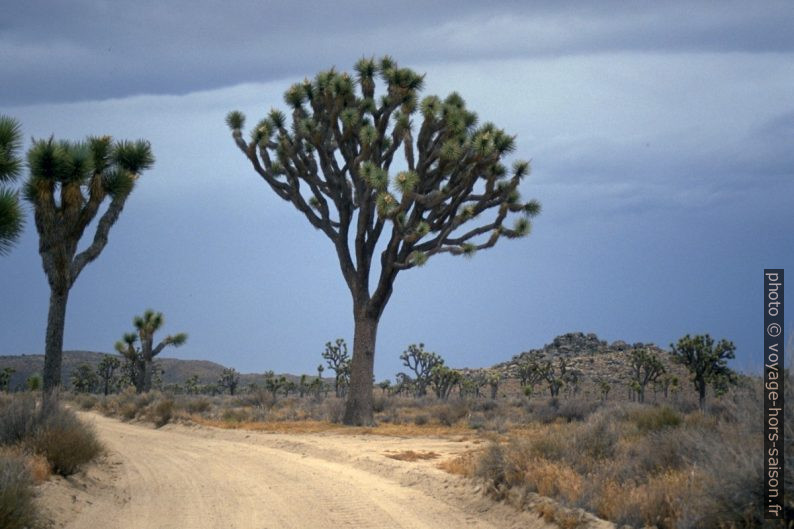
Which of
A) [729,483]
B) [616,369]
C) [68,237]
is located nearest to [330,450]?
[68,237]

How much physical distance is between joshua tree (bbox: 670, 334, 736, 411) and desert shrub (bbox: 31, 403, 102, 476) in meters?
29.6

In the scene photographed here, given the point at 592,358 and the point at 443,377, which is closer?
the point at 443,377

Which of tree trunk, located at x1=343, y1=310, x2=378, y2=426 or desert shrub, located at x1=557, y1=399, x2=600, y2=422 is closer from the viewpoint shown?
tree trunk, located at x1=343, y1=310, x2=378, y2=426

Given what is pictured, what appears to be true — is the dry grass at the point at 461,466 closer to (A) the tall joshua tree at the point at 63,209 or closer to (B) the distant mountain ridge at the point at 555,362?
(A) the tall joshua tree at the point at 63,209

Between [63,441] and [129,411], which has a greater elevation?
[63,441]

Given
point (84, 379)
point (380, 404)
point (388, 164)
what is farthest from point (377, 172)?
point (84, 379)

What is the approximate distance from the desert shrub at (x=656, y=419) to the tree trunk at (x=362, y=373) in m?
11.4

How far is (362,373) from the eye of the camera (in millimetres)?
22656

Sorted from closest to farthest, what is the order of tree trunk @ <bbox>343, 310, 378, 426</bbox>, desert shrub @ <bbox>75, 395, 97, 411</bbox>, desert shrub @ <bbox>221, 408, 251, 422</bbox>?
tree trunk @ <bbox>343, 310, 378, 426</bbox> → desert shrub @ <bbox>221, 408, 251, 422</bbox> → desert shrub @ <bbox>75, 395, 97, 411</bbox>

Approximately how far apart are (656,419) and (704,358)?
24907 millimetres

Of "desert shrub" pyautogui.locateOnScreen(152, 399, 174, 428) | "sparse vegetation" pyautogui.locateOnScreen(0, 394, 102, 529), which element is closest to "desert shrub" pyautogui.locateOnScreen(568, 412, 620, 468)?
"sparse vegetation" pyautogui.locateOnScreen(0, 394, 102, 529)

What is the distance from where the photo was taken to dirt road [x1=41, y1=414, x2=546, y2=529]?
8484 millimetres

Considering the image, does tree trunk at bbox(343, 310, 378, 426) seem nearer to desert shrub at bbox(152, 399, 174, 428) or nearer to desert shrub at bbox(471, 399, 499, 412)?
desert shrub at bbox(152, 399, 174, 428)

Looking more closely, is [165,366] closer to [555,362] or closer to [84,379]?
[84,379]
